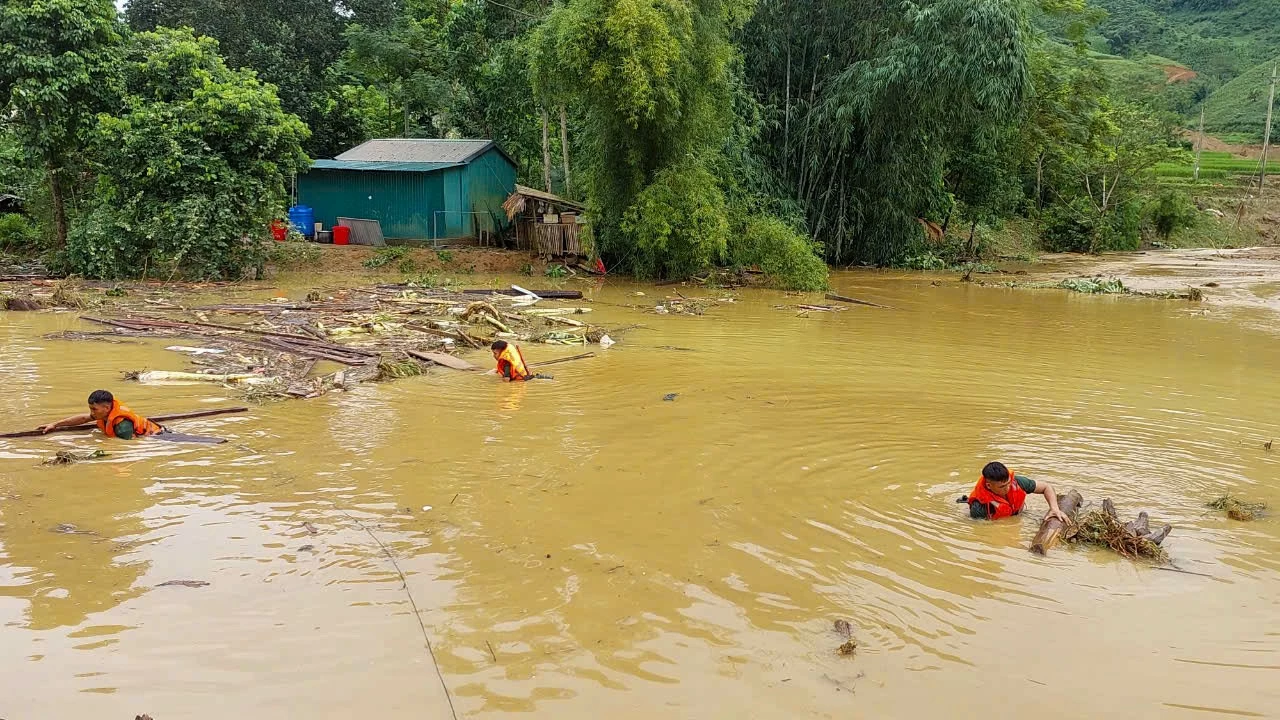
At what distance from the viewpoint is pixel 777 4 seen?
22.9 meters

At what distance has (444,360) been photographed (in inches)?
447

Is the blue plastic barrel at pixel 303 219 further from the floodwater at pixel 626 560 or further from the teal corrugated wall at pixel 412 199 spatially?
the floodwater at pixel 626 560

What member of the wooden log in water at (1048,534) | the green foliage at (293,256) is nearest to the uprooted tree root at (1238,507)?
the wooden log in water at (1048,534)

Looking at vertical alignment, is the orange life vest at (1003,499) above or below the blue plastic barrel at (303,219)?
below

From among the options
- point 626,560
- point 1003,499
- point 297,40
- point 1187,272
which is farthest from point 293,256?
point 1187,272

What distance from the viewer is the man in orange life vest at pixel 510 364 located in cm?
1023

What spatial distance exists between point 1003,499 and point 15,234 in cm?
2509

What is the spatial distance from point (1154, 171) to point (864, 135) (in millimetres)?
22183

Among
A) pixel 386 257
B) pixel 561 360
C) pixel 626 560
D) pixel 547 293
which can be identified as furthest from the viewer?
pixel 386 257

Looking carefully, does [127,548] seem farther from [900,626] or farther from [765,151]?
[765,151]

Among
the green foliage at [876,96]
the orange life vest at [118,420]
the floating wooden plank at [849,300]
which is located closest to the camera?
the orange life vest at [118,420]

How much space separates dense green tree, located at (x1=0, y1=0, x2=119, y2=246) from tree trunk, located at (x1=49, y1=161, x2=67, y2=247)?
13.5 inches

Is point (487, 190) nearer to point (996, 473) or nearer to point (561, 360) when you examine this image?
point (561, 360)

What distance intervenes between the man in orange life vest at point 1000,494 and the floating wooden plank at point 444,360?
21.9 feet
